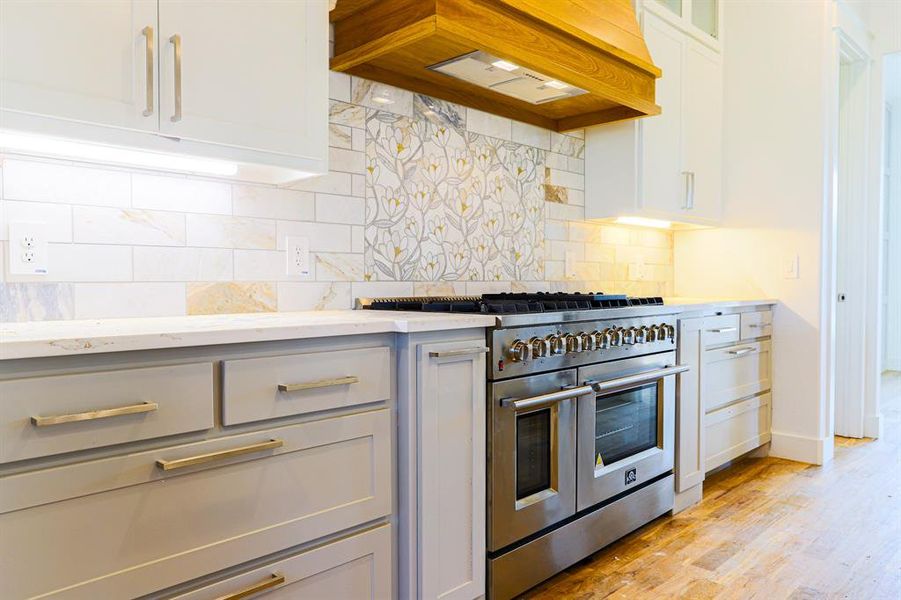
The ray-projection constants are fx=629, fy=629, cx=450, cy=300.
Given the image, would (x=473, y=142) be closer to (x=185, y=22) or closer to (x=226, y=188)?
(x=226, y=188)

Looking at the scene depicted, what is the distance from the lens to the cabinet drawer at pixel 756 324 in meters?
3.37

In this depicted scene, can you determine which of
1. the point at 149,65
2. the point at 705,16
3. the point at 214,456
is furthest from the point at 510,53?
the point at 705,16

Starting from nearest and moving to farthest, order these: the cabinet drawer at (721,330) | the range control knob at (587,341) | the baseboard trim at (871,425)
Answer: the range control knob at (587,341) < the cabinet drawer at (721,330) < the baseboard trim at (871,425)

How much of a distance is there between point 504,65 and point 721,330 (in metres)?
1.76

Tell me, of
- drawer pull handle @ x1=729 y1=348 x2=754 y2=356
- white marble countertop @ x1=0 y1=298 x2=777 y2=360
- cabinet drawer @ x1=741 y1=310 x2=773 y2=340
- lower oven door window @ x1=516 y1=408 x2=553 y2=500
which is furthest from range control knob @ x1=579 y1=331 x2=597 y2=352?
cabinet drawer @ x1=741 y1=310 x2=773 y2=340

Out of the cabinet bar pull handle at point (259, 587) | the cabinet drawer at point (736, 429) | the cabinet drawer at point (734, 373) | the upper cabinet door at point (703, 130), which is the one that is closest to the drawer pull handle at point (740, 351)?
the cabinet drawer at point (734, 373)

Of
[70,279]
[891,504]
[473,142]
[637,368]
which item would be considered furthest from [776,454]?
[70,279]

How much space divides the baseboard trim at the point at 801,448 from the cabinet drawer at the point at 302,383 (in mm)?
2958

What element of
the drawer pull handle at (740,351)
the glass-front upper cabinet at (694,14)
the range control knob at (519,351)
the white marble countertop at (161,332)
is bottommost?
the drawer pull handle at (740,351)

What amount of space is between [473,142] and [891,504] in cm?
251

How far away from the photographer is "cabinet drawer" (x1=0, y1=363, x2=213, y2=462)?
107cm

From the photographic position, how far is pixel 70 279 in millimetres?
1641

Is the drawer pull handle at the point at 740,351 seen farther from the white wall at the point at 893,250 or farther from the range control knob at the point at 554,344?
the white wall at the point at 893,250

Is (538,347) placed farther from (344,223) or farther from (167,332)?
(167,332)
